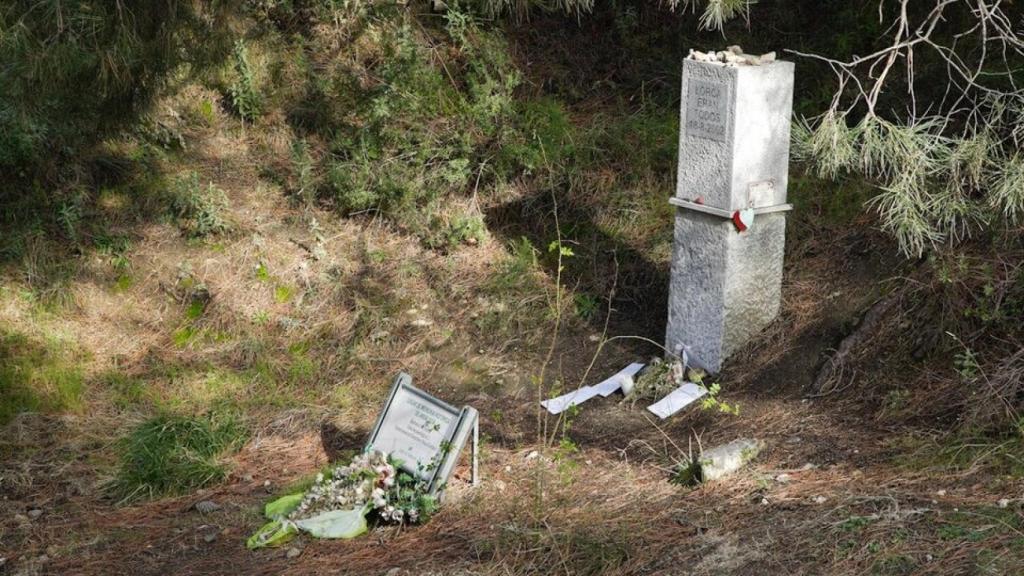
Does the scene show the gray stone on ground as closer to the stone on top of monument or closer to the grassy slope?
the grassy slope

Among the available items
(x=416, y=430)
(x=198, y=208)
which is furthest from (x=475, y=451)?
(x=198, y=208)

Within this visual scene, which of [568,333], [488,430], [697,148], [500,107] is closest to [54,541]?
[488,430]

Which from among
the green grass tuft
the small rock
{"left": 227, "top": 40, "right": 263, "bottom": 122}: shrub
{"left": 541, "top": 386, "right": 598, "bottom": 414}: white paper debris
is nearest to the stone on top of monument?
{"left": 541, "top": 386, "right": 598, "bottom": 414}: white paper debris

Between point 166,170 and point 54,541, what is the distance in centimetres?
361

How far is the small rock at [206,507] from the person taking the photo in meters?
5.24

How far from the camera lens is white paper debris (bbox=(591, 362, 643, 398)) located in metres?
6.22

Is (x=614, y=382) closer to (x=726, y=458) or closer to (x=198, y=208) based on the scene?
(x=726, y=458)

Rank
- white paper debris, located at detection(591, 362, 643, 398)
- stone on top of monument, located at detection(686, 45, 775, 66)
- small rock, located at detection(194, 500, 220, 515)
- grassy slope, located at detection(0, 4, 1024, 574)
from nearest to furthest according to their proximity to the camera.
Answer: grassy slope, located at detection(0, 4, 1024, 574)
small rock, located at detection(194, 500, 220, 515)
stone on top of monument, located at detection(686, 45, 775, 66)
white paper debris, located at detection(591, 362, 643, 398)

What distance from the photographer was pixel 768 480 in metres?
4.92

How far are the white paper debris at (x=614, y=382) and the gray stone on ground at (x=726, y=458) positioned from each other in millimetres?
1054

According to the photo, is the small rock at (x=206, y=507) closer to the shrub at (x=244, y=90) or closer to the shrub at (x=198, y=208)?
the shrub at (x=198, y=208)

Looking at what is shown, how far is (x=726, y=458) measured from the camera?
5.05 metres

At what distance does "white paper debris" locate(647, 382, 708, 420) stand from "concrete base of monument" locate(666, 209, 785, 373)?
0.20m

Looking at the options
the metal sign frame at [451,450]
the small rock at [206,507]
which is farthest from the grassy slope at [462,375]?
the metal sign frame at [451,450]
